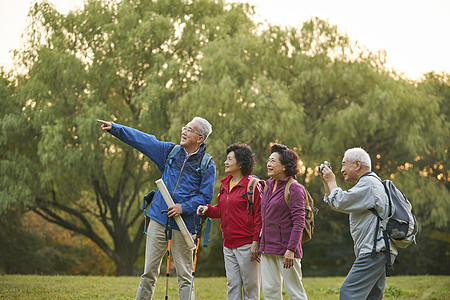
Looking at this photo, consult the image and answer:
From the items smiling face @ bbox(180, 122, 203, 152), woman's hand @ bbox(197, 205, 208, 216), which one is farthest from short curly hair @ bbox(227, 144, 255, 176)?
woman's hand @ bbox(197, 205, 208, 216)

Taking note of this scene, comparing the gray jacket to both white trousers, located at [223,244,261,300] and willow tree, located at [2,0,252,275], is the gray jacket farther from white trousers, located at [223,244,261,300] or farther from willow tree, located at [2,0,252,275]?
willow tree, located at [2,0,252,275]

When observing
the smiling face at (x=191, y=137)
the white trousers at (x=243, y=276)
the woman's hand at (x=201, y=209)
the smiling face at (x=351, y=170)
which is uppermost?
the smiling face at (x=191, y=137)

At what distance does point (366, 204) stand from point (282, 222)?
0.80 metres

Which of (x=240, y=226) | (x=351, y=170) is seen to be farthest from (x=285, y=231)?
(x=351, y=170)

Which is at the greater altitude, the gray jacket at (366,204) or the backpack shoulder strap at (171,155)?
the backpack shoulder strap at (171,155)

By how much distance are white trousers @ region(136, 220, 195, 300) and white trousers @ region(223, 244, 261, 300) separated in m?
0.39

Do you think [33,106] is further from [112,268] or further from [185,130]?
[185,130]

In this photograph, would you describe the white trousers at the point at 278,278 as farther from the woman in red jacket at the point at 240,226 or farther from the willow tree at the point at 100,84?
the willow tree at the point at 100,84

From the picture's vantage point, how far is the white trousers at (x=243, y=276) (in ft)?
16.8

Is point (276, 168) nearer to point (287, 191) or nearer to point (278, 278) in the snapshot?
point (287, 191)

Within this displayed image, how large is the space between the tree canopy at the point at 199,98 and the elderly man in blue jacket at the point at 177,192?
10131 millimetres

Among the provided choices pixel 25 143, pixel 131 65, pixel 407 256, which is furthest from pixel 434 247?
pixel 25 143

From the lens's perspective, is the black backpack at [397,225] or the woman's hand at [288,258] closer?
the black backpack at [397,225]

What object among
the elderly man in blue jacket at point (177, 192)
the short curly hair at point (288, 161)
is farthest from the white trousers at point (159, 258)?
the short curly hair at point (288, 161)
